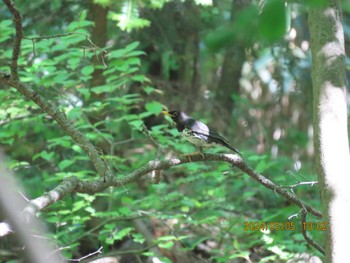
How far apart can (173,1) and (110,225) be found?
8.67ft

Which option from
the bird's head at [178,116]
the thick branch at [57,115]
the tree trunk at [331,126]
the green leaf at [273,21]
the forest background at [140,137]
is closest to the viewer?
the green leaf at [273,21]

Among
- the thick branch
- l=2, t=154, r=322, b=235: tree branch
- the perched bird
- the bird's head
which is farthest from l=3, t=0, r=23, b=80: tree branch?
the bird's head

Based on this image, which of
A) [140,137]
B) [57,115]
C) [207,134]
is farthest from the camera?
[140,137]

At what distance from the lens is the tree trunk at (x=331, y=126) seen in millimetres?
3189

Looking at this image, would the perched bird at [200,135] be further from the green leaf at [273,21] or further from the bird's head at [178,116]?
the green leaf at [273,21]

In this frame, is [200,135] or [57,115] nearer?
[57,115]

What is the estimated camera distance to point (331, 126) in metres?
3.25

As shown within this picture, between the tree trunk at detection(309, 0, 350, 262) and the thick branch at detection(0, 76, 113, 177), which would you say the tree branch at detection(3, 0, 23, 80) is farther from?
the tree trunk at detection(309, 0, 350, 262)

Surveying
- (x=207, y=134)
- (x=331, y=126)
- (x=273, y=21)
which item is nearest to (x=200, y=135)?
(x=207, y=134)

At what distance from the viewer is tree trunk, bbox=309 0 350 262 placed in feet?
10.5

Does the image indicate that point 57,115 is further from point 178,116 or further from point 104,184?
point 178,116

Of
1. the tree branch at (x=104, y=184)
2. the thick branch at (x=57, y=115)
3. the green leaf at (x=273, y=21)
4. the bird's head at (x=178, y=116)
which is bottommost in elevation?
the tree branch at (x=104, y=184)

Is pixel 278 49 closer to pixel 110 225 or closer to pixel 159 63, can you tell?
pixel 159 63

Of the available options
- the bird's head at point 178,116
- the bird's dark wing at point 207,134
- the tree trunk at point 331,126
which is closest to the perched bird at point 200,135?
the bird's dark wing at point 207,134
